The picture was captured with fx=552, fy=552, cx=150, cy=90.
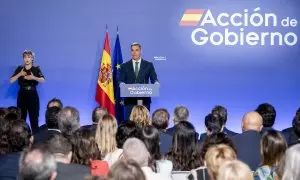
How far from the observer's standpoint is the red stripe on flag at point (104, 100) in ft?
29.6

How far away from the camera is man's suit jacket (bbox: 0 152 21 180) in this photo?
3.79 meters

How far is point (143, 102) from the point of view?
807 cm

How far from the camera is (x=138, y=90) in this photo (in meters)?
7.61

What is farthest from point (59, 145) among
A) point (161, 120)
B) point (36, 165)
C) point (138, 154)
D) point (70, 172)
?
point (161, 120)

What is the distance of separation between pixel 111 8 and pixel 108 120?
505 centimetres

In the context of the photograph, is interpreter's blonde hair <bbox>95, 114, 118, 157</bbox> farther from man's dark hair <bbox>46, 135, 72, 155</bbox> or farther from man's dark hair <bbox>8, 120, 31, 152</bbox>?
man's dark hair <bbox>46, 135, 72, 155</bbox>

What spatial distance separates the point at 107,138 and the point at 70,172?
1.06 metres

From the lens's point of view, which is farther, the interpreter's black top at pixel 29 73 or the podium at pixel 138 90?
the interpreter's black top at pixel 29 73

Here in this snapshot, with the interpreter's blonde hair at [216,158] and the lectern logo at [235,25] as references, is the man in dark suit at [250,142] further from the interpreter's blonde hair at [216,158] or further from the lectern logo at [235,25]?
the lectern logo at [235,25]

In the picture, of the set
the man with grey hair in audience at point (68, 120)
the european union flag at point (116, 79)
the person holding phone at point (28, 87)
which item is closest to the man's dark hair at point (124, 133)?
the man with grey hair in audience at point (68, 120)

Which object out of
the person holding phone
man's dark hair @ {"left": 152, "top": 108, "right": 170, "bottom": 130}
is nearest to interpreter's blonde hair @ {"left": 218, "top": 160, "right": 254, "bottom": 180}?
man's dark hair @ {"left": 152, "top": 108, "right": 170, "bottom": 130}

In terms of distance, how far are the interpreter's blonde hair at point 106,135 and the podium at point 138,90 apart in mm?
2859

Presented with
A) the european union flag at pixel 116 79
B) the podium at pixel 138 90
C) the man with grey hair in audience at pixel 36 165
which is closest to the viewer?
the man with grey hair in audience at pixel 36 165

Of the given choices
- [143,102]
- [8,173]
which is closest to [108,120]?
[8,173]
